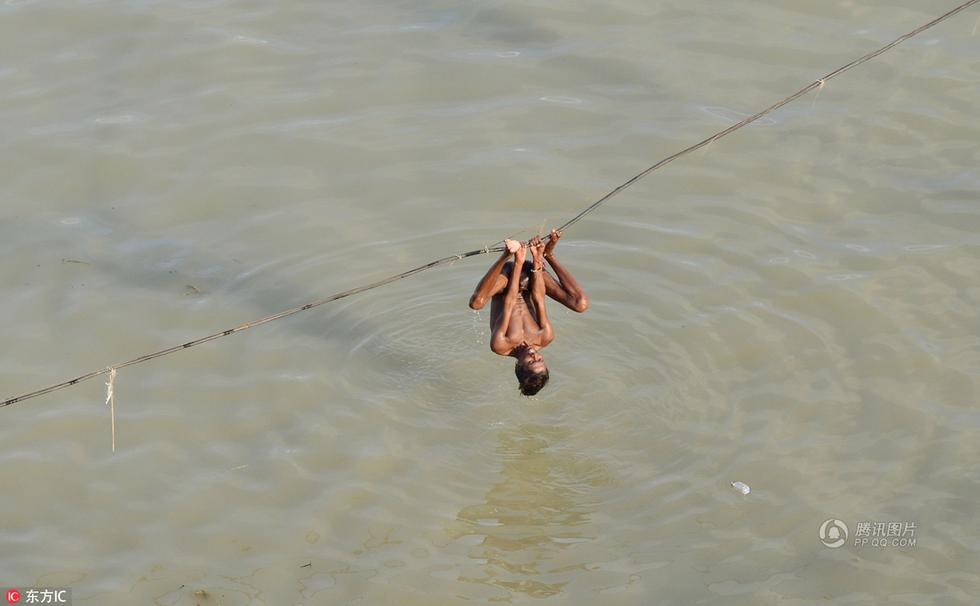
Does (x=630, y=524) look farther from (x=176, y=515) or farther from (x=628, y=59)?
(x=628, y=59)

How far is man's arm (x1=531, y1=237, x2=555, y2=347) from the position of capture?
7.61 meters

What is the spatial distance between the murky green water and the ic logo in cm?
6

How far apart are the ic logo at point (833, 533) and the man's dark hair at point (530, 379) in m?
1.85

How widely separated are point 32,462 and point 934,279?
623cm

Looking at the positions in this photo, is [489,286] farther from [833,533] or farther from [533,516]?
[833,533]

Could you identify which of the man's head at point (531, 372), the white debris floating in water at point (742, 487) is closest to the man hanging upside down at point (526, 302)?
the man's head at point (531, 372)

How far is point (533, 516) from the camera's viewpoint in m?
7.79

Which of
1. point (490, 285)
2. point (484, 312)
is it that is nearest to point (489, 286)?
point (490, 285)

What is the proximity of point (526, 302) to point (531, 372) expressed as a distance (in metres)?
0.59

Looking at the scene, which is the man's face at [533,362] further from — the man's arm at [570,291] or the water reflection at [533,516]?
the water reflection at [533,516]

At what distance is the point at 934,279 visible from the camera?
361 inches

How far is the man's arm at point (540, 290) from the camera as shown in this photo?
761cm

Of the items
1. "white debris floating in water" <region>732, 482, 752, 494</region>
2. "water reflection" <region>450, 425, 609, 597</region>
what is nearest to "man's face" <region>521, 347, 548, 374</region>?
"water reflection" <region>450, 425, 609, 597</region>

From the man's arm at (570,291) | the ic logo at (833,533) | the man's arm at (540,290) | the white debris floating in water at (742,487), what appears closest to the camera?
the ic logo at (833,533)
